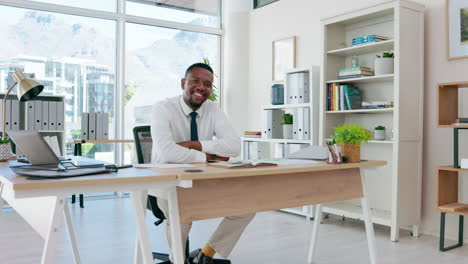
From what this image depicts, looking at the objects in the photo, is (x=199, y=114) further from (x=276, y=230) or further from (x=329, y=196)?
(x=276, y=230)

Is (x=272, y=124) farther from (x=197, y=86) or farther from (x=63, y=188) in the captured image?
(x=63, y=188)

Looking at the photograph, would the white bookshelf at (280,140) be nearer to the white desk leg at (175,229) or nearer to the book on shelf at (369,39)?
the book on shelf at (369,39)

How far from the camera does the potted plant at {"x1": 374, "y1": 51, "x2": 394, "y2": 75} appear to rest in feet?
12.4

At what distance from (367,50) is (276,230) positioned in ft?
6.41

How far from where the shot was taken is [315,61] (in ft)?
16.1

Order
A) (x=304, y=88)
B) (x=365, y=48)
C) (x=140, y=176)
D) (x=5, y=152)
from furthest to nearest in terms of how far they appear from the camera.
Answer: (x=304, y=88) < (x=365, y=48) < (x=5, y=152) < (x=140, y=176)

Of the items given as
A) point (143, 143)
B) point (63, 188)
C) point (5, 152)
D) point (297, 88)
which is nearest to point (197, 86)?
point (143, 143)

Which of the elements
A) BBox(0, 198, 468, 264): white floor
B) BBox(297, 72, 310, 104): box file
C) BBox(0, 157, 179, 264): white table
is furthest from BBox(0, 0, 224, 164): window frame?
BBox(0, 157, 179, 264): white table

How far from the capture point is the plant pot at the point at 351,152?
97.5 inches

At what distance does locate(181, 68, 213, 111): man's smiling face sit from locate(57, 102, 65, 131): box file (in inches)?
109

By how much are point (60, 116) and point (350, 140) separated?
3717 mm

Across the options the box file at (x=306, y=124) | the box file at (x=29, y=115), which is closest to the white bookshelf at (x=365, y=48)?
the box file at (x=306, y=124)

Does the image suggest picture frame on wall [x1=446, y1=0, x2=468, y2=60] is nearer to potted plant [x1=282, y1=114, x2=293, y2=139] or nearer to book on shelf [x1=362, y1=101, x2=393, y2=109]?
book on shelf [x1=362, y1=101, x2=393, y2=109]

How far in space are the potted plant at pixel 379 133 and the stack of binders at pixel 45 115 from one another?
3.51 meters
